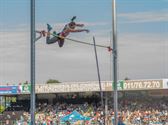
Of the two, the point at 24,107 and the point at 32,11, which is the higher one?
the point at 32,11

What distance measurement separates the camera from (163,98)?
54.5 metres

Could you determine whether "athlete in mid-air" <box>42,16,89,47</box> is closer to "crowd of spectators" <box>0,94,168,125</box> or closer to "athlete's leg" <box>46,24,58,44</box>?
"athlete's leg" <box>46,24,58,44</box>

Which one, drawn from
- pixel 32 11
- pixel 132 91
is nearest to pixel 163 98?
pixel 132 91

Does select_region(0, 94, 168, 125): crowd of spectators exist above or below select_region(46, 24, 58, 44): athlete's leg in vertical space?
below

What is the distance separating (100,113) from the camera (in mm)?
47094

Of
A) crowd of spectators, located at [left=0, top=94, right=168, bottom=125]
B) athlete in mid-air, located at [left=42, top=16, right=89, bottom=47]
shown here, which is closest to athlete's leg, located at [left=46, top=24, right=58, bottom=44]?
athlete in mid-air, located at [left=42, top=16, right=89, bottom=47]

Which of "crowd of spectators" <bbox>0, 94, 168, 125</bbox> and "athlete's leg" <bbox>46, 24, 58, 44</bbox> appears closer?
"athlete's leg" <bbox>46, 24, 58, 44</bbox>

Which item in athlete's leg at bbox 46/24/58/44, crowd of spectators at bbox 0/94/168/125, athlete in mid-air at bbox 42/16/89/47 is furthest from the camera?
crowd of spectators at bbox 0/94/168/125

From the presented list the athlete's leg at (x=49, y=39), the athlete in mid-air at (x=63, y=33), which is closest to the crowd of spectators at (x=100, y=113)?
the athlete in mid-air at (x=63, y=33)

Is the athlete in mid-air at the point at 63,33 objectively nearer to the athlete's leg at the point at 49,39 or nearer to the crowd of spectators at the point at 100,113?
the athlete's leg at the point at 49,39

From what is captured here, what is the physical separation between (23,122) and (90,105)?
14500mm

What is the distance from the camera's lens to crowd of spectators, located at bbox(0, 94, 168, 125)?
42094 millimetres

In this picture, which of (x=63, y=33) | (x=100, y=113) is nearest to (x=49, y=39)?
(x=63, y=33)

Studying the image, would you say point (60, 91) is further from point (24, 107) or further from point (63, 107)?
point (24, 107)
